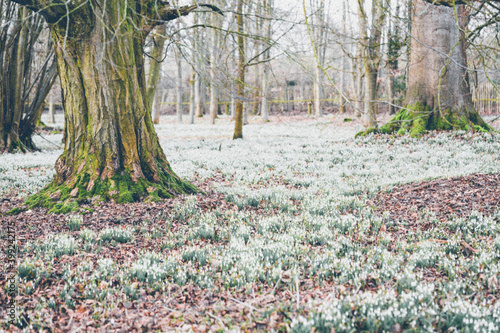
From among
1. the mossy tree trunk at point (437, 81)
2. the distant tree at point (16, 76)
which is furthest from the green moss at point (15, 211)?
the mossy tree trunk at point (437, 81)

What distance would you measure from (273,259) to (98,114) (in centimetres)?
392

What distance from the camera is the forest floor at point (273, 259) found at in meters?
2.70

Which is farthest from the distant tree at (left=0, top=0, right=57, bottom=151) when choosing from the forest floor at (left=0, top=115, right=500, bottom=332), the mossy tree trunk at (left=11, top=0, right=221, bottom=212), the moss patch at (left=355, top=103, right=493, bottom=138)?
the moss patch at (left=355, top=103, right=493, bottom=138)

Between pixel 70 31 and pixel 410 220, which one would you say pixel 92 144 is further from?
pixel 410 220

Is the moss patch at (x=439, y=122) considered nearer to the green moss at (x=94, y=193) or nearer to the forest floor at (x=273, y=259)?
the forest floor at (x=273, y=259)

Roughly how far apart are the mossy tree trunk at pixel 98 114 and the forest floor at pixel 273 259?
43 cm

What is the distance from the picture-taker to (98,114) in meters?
5.78

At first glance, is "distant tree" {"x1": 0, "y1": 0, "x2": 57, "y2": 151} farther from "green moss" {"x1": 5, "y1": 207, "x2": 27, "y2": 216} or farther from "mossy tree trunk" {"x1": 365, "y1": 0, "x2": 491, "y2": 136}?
"mossy tree trunk" {"x1": 365, "y1": 0, "x2": 491, "y2": 136}

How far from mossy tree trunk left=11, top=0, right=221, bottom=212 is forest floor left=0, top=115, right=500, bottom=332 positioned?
1.41 feet

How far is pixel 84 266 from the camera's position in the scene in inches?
144

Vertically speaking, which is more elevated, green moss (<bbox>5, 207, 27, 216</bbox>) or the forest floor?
green moss (<bbox>5, 207, 27, 216</bbox>)

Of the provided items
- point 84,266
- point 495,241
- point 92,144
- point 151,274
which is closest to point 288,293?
point 151,274

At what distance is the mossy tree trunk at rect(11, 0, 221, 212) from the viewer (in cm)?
567

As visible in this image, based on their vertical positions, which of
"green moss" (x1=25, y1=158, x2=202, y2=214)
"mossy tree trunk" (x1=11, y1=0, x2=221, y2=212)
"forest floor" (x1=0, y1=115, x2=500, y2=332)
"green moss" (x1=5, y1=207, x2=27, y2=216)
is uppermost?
"mossy tree trunk" (x1=11, y1=0, x2=221, y2=212)
